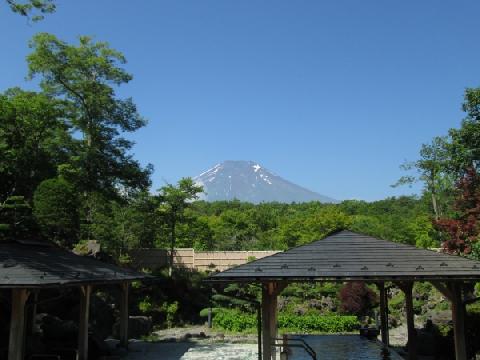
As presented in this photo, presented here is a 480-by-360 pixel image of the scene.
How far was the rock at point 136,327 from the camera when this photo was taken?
19578 millimetres

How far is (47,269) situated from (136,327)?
976cm

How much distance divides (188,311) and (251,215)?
22.3m

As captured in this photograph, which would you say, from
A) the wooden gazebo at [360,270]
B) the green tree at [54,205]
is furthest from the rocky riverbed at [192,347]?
the green tree at [54,205]

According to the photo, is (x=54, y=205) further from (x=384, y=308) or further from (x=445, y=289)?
(x=445, y=289)

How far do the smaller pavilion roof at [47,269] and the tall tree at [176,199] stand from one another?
38.7 feet

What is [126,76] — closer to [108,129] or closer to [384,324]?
[108,129]

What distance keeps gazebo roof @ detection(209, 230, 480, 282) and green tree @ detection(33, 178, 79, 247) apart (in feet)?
47.6

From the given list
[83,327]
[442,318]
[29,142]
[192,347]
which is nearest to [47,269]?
[83,327]

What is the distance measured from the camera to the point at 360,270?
30.7 feet

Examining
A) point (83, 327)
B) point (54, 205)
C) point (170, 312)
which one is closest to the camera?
point (83, 327)

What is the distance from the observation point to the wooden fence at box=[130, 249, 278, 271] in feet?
94.6

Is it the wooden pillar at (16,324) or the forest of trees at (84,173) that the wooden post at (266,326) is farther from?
the forest of trees at (84,173)

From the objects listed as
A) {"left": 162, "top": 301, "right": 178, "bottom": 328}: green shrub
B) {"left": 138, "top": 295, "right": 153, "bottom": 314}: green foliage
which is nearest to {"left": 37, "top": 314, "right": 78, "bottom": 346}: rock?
{"left": 138, "top": 295, "right": 153, "bottom": 314}: green foliage

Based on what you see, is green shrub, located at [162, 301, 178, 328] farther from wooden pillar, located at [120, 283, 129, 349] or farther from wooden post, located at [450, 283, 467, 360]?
wooden post, located at [450, 283, 467, 360]
